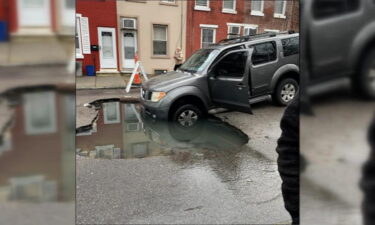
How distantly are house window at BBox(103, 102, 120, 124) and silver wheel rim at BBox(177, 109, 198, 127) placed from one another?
1.68 m

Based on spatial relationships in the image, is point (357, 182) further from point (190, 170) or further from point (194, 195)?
point (190, 170)

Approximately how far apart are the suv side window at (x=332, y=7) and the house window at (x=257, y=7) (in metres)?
7.09

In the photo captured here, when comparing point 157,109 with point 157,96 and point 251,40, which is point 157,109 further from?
point 251,40

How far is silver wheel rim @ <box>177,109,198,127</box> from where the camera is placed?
232 inches

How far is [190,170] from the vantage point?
4023 millimetres

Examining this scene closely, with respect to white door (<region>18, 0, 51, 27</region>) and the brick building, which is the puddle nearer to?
the brick building

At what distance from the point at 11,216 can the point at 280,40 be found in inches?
255

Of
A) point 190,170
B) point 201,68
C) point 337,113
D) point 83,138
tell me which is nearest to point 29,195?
point 337,113

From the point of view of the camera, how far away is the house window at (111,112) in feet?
22.2

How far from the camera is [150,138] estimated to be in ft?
18.0

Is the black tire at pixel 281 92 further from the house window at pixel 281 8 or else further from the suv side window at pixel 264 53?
the house window at pixel 281 8

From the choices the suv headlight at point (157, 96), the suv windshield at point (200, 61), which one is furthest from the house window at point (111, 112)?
the suv windshield at point (200, 61)

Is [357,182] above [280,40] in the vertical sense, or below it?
below

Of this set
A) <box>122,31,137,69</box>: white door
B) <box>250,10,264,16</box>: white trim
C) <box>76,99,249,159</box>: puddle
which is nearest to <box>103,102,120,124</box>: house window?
<box>76,99,249,159</box>: puddle
